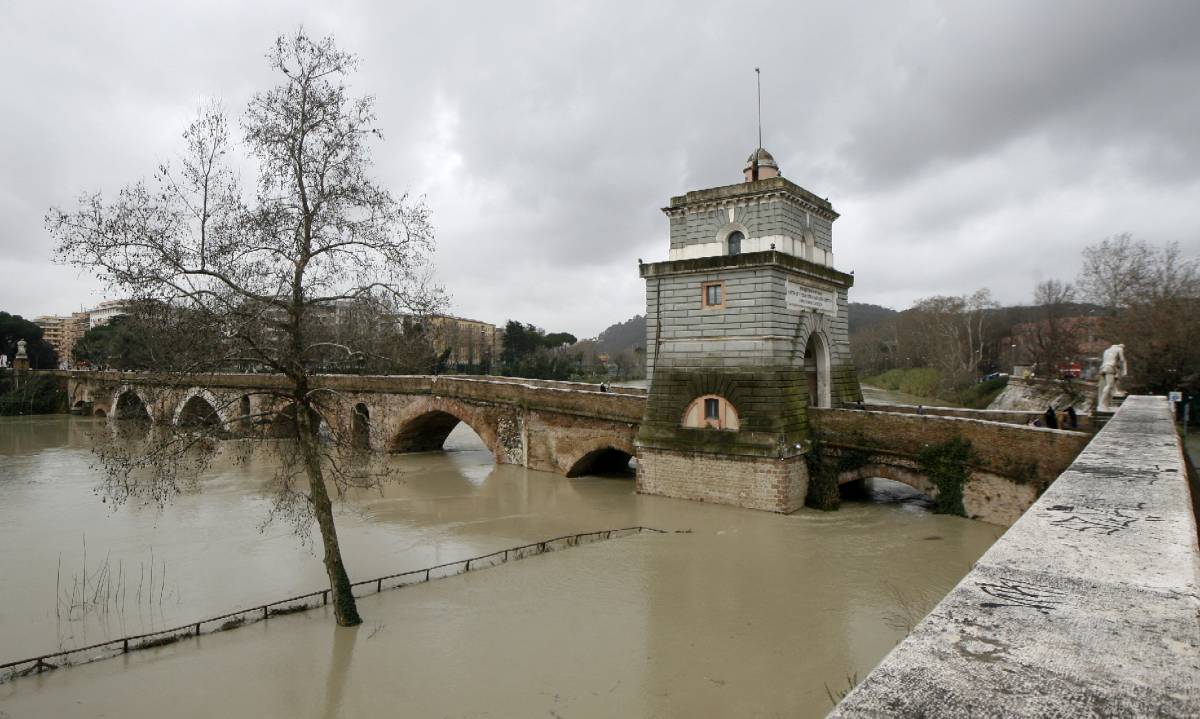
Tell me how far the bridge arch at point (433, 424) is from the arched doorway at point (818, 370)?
429 inches

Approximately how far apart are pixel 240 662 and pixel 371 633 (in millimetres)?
1590

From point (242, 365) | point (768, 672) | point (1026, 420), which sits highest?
point (242, 365)

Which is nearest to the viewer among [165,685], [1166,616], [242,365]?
[1166,616]

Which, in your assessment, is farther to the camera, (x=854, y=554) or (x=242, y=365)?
(x=854, y=554)

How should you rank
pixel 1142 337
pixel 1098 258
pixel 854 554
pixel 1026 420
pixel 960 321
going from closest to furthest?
pixel 854 554
pixel 1026 420
pixel 1142 337
pixel 1098 258
pixel 960 321

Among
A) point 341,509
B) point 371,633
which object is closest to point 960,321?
point 341,509

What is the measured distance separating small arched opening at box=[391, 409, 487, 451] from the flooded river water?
8590 mm

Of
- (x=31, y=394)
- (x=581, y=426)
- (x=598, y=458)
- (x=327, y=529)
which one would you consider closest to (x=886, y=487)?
(x=598, y=458)

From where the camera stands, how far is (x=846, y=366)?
63.0 ft

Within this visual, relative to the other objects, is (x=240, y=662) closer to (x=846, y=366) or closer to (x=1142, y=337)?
(x=846, y=366)

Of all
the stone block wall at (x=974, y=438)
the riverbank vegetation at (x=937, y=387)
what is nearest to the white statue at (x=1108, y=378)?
the stone block wall at (x=974, y=438)

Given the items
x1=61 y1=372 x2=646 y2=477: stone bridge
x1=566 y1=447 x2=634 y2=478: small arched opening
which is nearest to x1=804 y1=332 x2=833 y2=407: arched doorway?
x1=61 y1=372 x2=646 y2=477: stone bridge

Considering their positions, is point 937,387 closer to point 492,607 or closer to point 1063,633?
point 492,607

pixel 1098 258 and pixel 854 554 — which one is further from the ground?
pixel 1098 258
